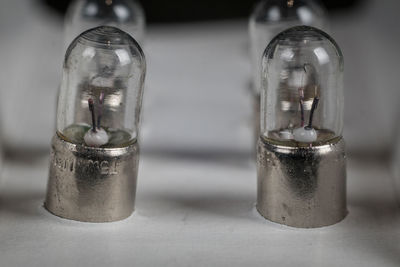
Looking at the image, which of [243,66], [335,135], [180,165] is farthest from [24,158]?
[243,66]

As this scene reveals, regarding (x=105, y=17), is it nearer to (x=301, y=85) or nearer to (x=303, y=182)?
(x=301, y=85)

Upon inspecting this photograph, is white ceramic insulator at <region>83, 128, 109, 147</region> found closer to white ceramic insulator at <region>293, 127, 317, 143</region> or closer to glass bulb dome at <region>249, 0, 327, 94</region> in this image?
white ceramic insulator at <region>293, 127, 317, 143</region>

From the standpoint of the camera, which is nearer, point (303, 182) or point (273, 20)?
point (303, 182)

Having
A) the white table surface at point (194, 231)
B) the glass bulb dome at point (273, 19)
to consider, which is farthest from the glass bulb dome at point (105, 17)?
the white table surface at point (194, 231)

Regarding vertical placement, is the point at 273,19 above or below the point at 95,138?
above

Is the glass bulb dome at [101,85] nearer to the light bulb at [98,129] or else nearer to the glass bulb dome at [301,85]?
the light bulb at [98,129]

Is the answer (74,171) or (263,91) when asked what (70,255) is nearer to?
(74,171)

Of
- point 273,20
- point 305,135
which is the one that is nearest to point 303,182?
point 305,135
